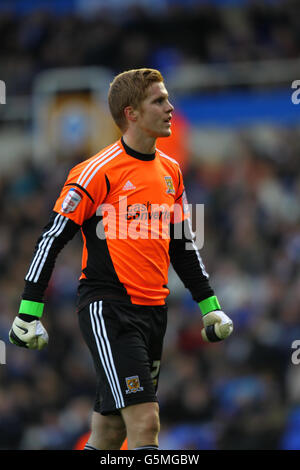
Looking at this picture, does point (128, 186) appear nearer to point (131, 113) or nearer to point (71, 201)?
point (71, 201)

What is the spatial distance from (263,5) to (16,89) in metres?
4.78

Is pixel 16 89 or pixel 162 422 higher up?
pixel 16 89

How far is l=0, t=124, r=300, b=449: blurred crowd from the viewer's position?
32.6ft

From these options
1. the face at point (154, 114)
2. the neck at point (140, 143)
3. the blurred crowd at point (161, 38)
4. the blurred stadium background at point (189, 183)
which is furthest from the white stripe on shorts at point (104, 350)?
the blurred crowd at point (161, 38)

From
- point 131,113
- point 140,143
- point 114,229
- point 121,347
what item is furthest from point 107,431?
point 131,113

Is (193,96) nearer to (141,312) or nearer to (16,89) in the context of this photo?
(16,89)

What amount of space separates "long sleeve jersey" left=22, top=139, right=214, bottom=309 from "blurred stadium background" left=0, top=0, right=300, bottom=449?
4.19 metres

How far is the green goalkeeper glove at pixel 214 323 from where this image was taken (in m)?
5.64

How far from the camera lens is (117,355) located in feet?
17.2

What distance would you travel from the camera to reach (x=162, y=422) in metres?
10.3

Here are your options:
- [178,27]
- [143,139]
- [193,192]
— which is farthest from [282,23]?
[143,139]

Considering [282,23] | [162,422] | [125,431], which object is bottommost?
[162,422]

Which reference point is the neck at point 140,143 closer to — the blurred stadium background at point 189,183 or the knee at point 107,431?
the knee at point 107,431

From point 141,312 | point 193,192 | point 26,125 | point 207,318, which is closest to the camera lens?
point 141,312
